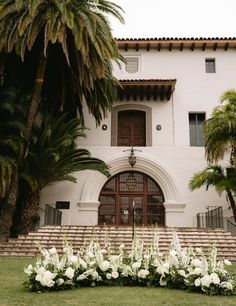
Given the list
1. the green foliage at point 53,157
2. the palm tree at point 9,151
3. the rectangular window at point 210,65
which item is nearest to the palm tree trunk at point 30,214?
the green foliage at point 53,157

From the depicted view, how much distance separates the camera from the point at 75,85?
1709 cm

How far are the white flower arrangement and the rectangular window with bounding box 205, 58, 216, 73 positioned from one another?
16.6 meters

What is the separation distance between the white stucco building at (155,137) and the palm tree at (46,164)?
183 centimetres

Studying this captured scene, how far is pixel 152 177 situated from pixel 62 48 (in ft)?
25.3

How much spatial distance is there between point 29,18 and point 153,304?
39.8ft

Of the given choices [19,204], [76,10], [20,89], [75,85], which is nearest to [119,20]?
[76,10]

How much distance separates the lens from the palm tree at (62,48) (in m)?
14.5

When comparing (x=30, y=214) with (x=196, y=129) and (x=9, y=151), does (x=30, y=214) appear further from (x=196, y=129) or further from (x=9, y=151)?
(x=196, y=129)

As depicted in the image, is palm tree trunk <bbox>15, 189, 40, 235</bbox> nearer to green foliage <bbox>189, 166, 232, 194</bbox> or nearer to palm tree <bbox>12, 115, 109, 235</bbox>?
palm tree <bbox>12, 115, 109, 235</bbox>

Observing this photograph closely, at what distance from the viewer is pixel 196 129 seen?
823 inches

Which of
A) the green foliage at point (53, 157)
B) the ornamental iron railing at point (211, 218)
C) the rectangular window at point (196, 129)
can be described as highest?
the rectangular window at point (196, 129)

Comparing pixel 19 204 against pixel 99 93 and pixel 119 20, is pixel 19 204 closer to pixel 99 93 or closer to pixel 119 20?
pixel 99 93

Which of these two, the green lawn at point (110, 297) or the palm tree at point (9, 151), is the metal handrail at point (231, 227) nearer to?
the palm tree at point (9, 151)

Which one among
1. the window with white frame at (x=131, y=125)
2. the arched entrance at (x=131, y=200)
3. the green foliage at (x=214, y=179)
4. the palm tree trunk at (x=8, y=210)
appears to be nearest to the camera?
the palm tree trunk at (x=8, y=210)
